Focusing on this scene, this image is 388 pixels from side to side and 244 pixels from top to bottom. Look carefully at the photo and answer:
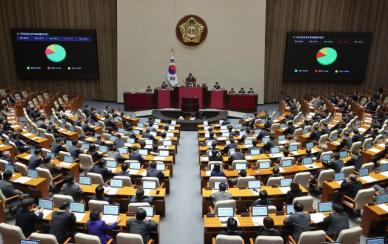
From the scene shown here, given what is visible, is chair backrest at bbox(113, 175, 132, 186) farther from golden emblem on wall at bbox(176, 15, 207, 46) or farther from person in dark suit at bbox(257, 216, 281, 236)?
golden emblem on wall at bbox(176, 15, 207, 46)

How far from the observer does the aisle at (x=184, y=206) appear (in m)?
8.34

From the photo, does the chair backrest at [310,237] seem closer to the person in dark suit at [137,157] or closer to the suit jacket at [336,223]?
the suit jacket at [336,223]

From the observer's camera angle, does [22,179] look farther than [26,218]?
Yes

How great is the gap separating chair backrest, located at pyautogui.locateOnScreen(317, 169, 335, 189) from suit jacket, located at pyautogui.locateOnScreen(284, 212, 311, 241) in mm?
3095

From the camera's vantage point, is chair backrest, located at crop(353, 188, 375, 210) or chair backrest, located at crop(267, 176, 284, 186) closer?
chair backrest, located at crop(353, 188, 375, 210)

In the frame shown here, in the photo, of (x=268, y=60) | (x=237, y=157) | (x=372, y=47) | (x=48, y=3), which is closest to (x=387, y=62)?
(x=372, y=47)

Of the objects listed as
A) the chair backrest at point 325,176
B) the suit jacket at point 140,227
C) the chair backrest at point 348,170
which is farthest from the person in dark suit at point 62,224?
the chair backrest at point 348,170

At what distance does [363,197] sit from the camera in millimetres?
→ 8328

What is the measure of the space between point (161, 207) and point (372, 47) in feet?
69.0

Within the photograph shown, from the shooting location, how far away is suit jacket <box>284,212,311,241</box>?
6.90 meters

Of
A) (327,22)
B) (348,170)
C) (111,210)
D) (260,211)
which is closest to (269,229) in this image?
(260,211)

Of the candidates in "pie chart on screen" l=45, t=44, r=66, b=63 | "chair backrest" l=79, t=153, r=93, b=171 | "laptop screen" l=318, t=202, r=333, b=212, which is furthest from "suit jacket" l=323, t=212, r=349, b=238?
"pie chart on screen" l=45, t=44, r=66, b=63

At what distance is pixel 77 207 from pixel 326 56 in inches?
803

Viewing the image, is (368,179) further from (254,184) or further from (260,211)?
(260,211)
